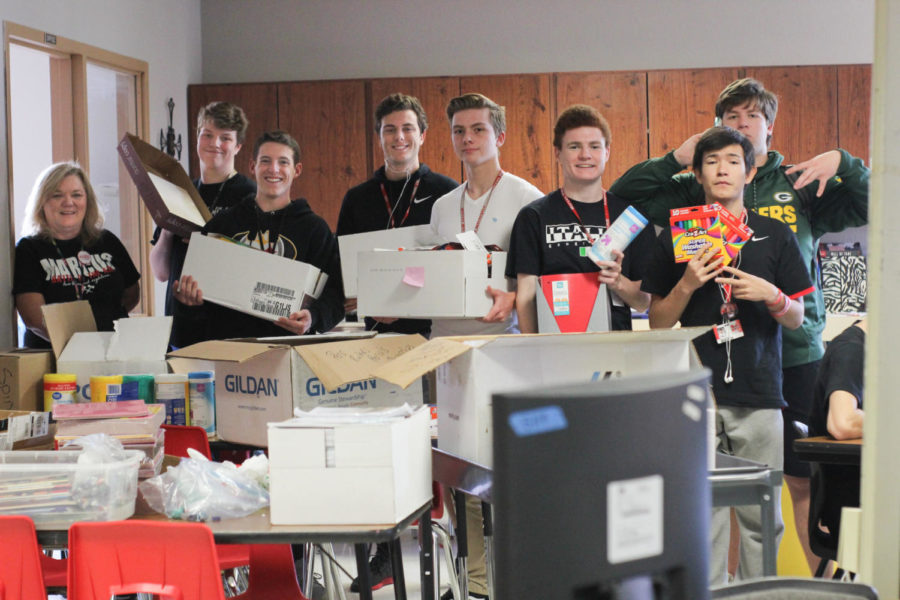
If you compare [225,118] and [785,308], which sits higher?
[225,118]

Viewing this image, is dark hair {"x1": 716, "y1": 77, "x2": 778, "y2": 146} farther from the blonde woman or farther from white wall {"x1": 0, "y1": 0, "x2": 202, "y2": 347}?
white wall {"x1": 0, "y1": 0, "x2": 202, "y2": 347}

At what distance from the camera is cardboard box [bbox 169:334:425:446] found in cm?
243

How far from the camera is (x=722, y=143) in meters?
2.81

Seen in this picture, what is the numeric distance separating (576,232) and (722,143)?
1.76ft

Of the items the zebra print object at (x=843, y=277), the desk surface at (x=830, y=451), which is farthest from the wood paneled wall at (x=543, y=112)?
the desk surface at (x=830, y=451)

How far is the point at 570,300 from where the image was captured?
9.48 feet

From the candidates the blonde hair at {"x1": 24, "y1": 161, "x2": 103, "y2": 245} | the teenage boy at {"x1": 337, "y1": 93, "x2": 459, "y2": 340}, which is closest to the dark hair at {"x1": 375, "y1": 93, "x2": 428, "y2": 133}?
the teenage boy at {"x1": 337, "y1": 93, "x2": 459, "y2": 340}

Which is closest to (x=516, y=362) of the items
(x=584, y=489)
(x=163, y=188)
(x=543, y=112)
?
(x=584, y=489)

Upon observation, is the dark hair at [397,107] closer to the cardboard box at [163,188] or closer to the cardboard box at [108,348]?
the cardboard box at [163,188]

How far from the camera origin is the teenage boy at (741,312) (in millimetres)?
2666

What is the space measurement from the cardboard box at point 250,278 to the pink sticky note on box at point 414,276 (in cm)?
48

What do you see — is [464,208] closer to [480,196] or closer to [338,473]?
[480,196]

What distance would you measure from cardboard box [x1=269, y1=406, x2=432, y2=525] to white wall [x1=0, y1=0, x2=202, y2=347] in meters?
2.75

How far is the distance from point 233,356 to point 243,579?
93 centimetres
